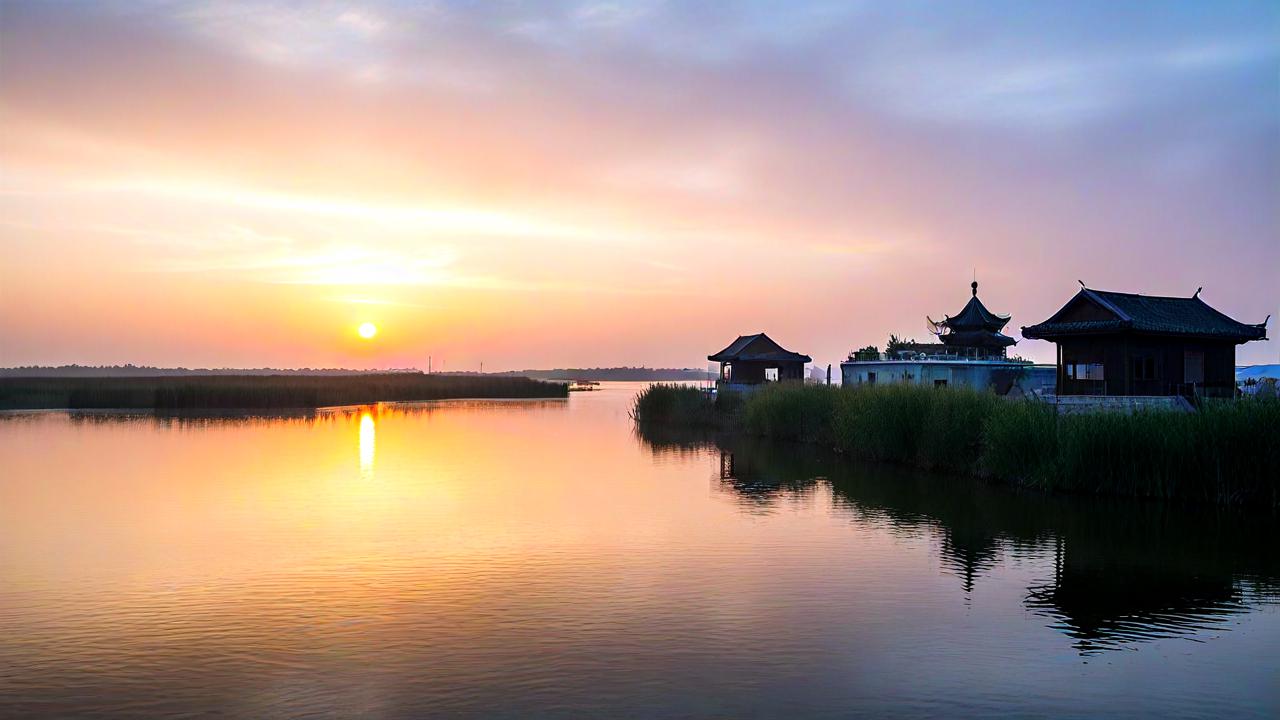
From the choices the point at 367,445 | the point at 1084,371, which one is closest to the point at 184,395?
the point at 367,445

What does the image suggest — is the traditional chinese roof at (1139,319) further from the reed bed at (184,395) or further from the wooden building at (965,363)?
the reed bed at (184,395)

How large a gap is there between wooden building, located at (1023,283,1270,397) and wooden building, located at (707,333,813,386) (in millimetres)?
25300

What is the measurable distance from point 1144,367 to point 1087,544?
21107 mm

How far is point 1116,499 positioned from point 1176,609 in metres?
10.7

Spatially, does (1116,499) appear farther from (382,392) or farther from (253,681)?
(382,392)

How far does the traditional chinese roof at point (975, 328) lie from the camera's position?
55125 mm

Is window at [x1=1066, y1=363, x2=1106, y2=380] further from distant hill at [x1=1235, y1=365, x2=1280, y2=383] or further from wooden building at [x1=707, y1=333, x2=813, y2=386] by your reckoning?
distant hill at [x1=1235, y1=365, x2=1280, y2=383]

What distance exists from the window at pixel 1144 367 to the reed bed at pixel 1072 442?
880 cm

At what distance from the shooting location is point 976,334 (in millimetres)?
55219

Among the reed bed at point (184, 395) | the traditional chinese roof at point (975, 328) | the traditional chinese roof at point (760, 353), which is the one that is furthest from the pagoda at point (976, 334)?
the reed bed at point (184, 395)

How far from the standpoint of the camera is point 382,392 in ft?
288

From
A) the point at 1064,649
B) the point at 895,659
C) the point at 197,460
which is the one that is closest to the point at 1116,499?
the point at 1064,649

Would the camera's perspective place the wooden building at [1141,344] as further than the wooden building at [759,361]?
No

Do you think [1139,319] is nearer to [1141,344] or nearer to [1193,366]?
[1141,344]
